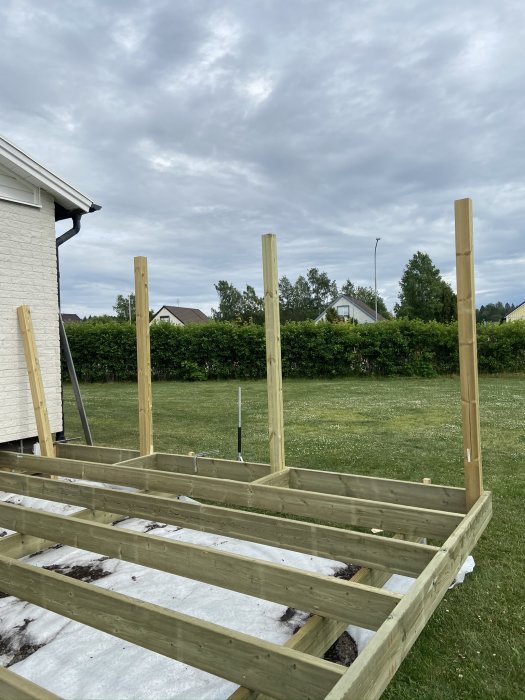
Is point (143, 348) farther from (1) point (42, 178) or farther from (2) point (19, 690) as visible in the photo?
(2) point (19, 690)

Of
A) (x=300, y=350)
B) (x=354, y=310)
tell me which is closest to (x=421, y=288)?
(x=354, y=310)

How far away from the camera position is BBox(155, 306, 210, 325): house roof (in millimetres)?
59331

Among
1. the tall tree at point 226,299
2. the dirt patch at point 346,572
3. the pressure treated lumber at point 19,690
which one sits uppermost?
the tall tree at point 226,299

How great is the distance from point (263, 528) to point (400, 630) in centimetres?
135

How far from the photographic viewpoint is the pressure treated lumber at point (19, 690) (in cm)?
168

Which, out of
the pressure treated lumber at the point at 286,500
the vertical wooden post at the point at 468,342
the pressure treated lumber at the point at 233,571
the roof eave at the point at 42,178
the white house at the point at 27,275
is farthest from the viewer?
the white house at the point at 27,275

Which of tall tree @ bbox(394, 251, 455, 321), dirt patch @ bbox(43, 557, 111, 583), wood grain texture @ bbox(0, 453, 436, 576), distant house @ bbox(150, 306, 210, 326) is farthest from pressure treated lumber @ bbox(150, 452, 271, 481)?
distant house @ bbox(150, 306, 210, 326)

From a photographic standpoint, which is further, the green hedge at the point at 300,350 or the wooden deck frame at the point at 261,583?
the green hedge at the point at 300,350

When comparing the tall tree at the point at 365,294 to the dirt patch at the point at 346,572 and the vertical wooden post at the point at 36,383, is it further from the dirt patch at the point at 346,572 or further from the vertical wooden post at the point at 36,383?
the dirt patch at the point at 346,572

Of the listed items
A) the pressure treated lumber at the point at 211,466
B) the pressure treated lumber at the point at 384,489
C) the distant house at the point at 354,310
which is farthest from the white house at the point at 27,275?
the distant house at the point at 354,310

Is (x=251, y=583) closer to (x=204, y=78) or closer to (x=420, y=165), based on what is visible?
(x=204, y=78)

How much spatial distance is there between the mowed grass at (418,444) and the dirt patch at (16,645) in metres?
1.97

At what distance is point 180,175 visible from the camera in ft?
51.1

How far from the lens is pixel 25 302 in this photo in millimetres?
6414
